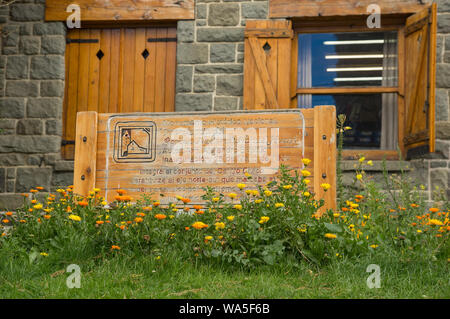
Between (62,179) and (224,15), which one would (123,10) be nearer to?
(224,15)

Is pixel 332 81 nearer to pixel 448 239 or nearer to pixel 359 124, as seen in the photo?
pixel 359 124

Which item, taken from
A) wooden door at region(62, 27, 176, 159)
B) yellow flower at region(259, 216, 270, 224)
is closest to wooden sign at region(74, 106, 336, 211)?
yellow flower at region(259, 216, 270, 224)

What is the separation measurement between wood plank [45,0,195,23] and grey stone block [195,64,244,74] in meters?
0.76

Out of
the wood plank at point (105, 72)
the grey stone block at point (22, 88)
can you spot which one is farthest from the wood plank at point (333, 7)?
the grey stone block at point (22, 88)

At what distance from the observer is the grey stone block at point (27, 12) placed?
23.4 ft

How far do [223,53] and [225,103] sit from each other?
70 cm

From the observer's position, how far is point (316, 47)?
23.4ft

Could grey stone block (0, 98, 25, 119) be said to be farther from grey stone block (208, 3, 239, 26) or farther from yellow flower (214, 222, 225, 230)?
yellow flower (214, 222, 225, 230)

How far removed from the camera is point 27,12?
714 cm

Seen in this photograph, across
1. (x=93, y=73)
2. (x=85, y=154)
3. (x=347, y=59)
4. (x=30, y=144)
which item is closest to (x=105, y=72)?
(x=93, y=73)

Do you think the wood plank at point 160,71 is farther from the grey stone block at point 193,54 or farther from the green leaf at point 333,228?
the green leaf at point 333,228

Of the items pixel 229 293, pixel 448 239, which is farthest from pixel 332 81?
pixel 229 293

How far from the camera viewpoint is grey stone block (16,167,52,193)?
6.83 m

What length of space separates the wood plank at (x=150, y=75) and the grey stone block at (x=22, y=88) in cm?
155
